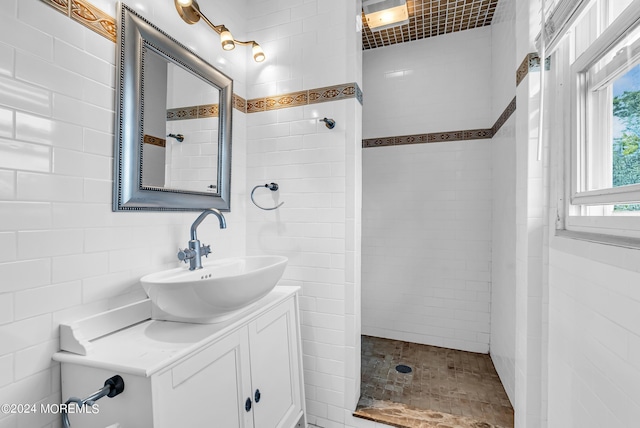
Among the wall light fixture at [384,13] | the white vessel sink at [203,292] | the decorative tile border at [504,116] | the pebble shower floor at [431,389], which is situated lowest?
the pebble shower floor at [431,389]

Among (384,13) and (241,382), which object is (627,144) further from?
(384,13)

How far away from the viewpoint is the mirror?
121 centimetres

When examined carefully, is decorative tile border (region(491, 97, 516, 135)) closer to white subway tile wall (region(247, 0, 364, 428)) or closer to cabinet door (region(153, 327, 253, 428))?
white subway tile wall (region(247, 0, 364, 428))

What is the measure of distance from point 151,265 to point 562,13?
6.50 feet

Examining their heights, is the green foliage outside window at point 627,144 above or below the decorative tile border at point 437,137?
below

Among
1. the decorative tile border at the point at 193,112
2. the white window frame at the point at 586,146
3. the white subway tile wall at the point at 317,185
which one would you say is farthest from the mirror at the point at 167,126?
the white window frame at the point at 586,146

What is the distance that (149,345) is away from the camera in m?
1.01

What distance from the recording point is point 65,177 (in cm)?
101

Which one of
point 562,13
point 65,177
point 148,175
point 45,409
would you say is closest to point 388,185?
point 562,13

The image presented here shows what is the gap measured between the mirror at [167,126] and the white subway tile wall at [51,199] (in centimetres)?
6

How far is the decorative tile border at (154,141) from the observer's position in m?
1.31

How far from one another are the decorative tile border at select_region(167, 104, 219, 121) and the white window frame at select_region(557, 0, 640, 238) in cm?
171

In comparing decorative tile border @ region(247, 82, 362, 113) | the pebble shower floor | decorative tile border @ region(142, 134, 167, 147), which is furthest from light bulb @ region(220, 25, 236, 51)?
the pebble shower floor

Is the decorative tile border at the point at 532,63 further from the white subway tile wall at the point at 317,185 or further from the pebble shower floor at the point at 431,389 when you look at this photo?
the pebble shower floor at the point at 431,389
